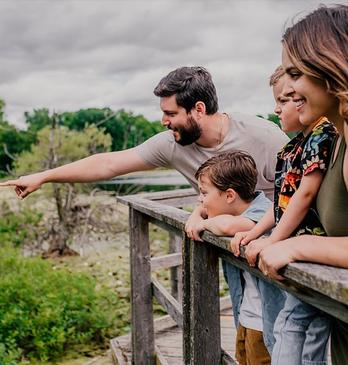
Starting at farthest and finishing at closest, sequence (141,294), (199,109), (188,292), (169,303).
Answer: (141,294) → (169,303) → (199,109) → (188,292)

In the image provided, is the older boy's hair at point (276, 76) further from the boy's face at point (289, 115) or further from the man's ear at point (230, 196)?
the man's ear at point (230, 196)

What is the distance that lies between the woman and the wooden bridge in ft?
0.12

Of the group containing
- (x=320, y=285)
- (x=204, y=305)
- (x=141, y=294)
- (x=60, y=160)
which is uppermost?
(x=60, y=160)

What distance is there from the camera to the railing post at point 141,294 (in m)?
3.73

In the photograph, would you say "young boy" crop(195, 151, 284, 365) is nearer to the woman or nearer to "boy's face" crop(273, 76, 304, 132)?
"boy's face" crop(273, 76, 304, 132)

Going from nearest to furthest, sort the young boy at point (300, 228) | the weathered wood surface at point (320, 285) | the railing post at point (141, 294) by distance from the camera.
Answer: the weathered wood surface at point (320, 285)
the young boy at point (300, 228)
the railing post at point (141, 294)

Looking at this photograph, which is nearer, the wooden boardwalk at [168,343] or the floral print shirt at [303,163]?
the floral print shirt at [303,163]

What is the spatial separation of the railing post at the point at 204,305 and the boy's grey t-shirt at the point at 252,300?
5.7 inches

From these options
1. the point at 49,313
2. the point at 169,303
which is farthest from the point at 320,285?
the point at 49,313

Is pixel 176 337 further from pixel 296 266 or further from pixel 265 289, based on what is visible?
pixel 296 266

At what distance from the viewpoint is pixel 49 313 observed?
5.52 metres

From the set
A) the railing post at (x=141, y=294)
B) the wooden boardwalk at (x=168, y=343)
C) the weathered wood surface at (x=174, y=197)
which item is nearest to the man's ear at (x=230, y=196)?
the wooden boardwalk at (x=168, y=343)

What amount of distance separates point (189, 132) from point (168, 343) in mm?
1618

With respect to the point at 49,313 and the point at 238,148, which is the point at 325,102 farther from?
the point at 49,313
